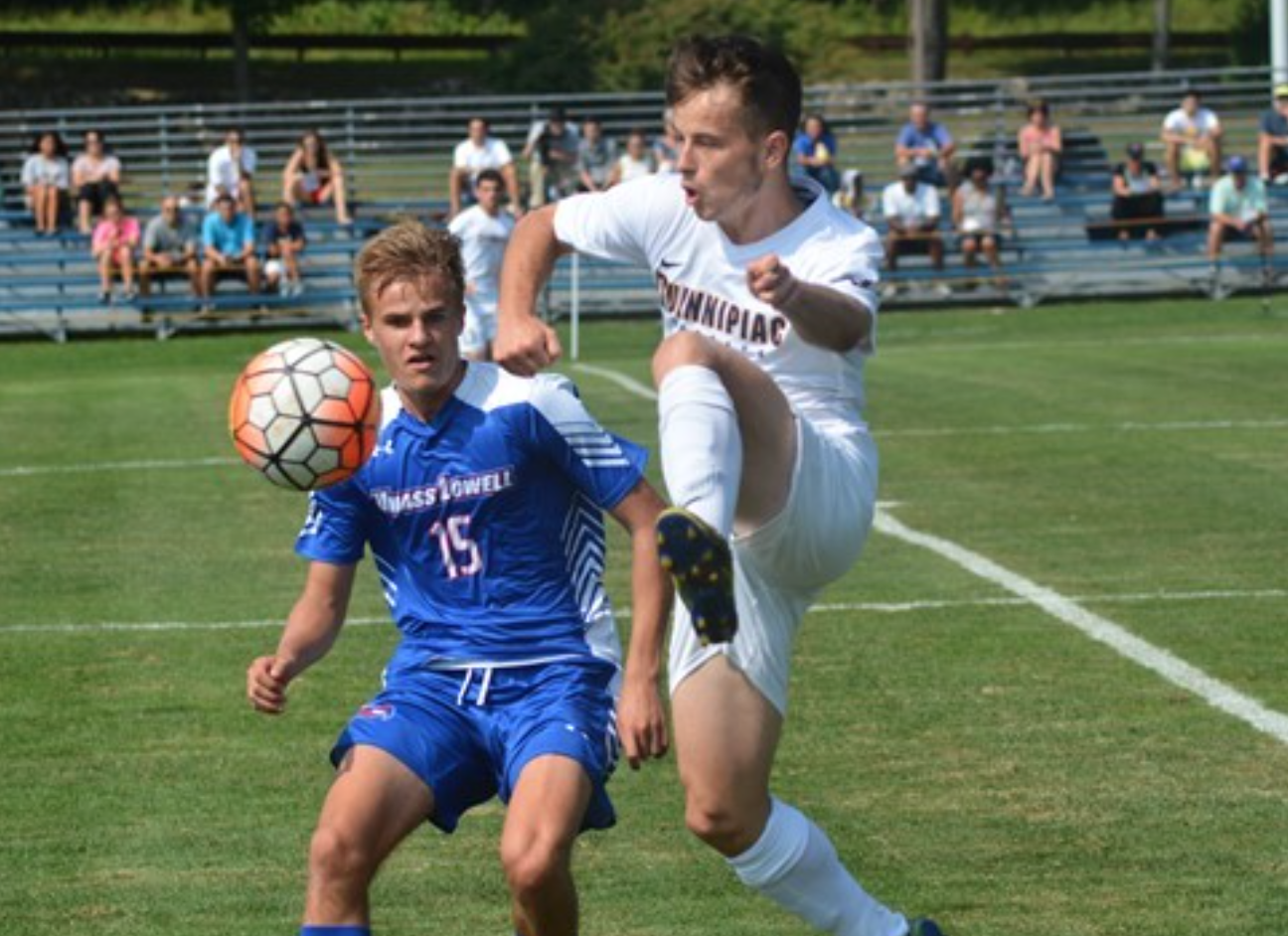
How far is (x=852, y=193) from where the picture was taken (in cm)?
3703

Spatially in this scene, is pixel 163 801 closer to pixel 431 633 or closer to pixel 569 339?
pixel 431 633

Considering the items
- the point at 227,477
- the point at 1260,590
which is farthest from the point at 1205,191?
the point at 1260,590

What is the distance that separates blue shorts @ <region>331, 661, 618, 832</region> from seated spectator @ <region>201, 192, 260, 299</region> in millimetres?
29593

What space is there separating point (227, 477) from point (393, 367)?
12612mm

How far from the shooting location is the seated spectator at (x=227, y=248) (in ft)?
116

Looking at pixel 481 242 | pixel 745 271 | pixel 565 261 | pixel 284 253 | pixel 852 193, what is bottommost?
pixel 565 261

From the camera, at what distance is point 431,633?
6.26 m

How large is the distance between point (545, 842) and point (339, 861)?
1.39ft

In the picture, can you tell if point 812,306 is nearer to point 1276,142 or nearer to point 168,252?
point 168,252

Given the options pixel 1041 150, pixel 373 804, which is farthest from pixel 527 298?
pixel 1041 150

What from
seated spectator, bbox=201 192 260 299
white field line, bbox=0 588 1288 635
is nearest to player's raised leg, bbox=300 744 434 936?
white field line, bbox=0 588 1288 635

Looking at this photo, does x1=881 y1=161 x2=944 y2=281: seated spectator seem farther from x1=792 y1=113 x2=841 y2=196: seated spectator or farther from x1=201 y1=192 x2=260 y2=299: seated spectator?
x1=201 y1=192 x2=260 y2=299: seated spectator

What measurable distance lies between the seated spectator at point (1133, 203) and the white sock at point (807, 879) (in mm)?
32585

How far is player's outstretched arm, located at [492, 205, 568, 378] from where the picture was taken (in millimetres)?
6070
